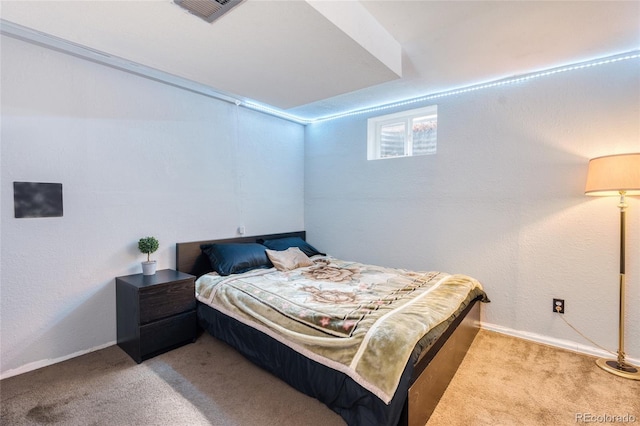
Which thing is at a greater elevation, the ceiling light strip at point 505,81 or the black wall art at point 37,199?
the ceiling light strip at point 505,81

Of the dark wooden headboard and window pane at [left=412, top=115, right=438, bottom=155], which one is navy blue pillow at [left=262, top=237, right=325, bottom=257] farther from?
window pane at [left=412, top=115, right=438, bottom=155]

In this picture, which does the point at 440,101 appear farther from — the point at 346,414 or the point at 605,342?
the point at 346,414

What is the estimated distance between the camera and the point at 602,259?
2455 mm

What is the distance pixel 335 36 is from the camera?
1.81 m

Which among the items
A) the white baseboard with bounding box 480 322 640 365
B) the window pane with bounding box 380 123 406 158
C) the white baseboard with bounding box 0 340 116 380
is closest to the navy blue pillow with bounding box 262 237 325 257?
the window pane with bounding box 380 123 406 158

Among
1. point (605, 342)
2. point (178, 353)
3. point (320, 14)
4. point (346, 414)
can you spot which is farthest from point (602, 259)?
point (178, 353)

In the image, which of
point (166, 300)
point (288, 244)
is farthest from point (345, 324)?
point (288, 244)

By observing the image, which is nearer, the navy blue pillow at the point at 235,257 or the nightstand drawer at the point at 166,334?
the nightstand drawer at the point at 166,334

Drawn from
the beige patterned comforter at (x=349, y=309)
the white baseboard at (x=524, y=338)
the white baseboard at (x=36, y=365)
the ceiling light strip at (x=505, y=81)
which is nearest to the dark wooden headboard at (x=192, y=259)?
the beige patterned comforter at (x=349, y=309)

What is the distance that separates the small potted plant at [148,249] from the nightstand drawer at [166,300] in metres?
0.31

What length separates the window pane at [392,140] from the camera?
3660 millimetres

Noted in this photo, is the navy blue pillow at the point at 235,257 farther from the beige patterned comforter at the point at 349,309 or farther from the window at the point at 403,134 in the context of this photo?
the window at the point at 403,134

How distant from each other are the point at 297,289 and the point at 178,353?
3.59ft

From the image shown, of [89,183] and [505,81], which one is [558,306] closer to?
[505,81]
